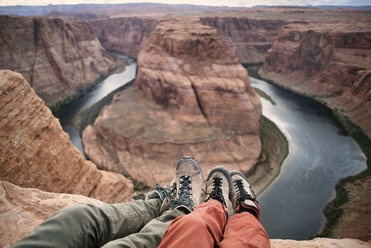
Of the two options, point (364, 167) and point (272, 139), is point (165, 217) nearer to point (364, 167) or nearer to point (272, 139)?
point (272, 139)

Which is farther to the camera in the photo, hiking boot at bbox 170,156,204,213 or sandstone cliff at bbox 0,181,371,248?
hiking boot at bbox 170,156,204,213

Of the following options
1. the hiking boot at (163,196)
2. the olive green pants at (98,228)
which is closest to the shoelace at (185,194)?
the hiking boot at (163,196)

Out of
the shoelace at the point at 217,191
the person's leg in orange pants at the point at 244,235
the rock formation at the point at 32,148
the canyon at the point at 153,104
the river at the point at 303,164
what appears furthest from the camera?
the river at the point at 303,164

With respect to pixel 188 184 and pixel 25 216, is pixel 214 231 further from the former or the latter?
pixel 25 216

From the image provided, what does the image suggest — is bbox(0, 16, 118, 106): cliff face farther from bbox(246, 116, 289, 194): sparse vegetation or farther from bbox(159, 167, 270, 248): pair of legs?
bbox(159, 167, 270, 248): pair of legs

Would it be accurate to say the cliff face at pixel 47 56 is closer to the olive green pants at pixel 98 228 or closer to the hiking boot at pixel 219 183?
the hiking boot at pixel 219 183

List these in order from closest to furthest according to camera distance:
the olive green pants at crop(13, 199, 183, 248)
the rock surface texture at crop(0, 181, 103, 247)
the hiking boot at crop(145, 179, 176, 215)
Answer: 1. the olive green pants at crop(13, 199, 183, 248)
2. the rock surface texture at crop(0, 181, 103, 247)
3. the hiking boot at crop(145, 179, 176, 215)

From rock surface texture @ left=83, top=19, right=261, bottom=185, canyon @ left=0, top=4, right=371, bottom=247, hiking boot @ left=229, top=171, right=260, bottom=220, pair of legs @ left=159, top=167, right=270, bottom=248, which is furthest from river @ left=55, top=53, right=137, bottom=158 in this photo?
pair of legs @ left=159, top=167, right=270, bottom=248
